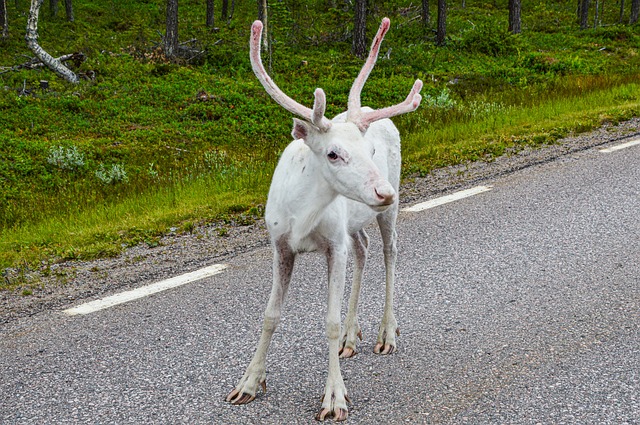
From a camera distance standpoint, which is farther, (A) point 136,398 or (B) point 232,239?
(B) point 232,239

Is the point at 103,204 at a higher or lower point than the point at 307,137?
lower

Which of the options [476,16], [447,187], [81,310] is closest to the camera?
[81,310]

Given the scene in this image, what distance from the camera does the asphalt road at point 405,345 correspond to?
438 cm

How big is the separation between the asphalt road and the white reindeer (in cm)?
23

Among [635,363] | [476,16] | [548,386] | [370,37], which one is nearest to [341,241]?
[548,386]

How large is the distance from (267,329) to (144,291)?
213 centimetres

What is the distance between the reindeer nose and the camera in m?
3.75

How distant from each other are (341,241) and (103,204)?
20.6 feet

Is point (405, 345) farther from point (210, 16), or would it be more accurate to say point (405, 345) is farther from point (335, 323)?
point (210, 16)

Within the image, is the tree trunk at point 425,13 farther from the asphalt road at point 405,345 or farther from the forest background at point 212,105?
the asphalt road at point 405,345

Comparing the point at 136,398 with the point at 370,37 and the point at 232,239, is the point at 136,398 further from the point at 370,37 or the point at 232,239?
the point at 370,37

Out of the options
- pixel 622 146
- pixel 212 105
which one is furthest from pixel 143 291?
pixel 212 105

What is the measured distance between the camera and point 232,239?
25.5 feet

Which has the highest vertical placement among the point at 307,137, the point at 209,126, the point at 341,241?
the point at 307,137
